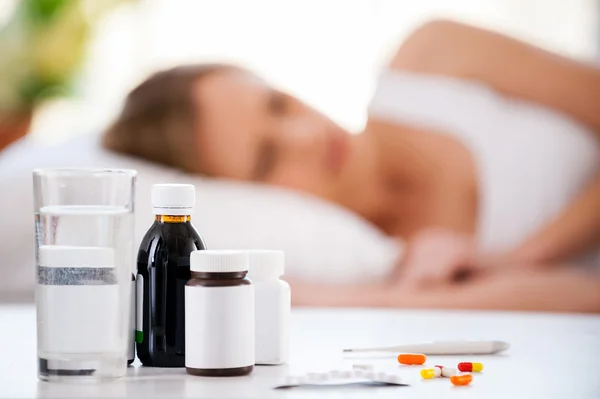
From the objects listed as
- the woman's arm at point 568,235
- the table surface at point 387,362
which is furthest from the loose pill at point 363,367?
the woman's arm at point 568,235

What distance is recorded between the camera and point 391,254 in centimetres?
190

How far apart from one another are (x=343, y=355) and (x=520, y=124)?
1282 mm

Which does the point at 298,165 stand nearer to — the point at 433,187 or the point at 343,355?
the point at 433,187

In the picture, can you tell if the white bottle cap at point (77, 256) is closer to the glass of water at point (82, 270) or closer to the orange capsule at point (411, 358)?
the glass of water at point (82, 270)

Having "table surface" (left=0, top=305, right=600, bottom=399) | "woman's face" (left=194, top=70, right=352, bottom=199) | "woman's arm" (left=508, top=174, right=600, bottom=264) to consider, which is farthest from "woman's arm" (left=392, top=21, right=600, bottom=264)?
"table surface" (left=0, top=305, right=600, bottom=399)

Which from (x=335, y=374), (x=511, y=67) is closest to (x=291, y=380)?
(x=335, y=374)

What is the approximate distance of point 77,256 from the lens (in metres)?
0.69

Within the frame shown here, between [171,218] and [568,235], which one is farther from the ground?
[171,218]

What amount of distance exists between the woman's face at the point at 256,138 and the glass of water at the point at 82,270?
139 centimetres

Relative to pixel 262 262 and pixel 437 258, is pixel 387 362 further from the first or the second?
pixel 437 258

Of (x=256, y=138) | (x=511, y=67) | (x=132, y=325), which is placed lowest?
(x=132, y=325)

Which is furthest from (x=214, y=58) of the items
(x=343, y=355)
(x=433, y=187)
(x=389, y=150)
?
(x=343, y=355)

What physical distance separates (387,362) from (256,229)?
1015 mm

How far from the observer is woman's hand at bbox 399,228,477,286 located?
187 cm
